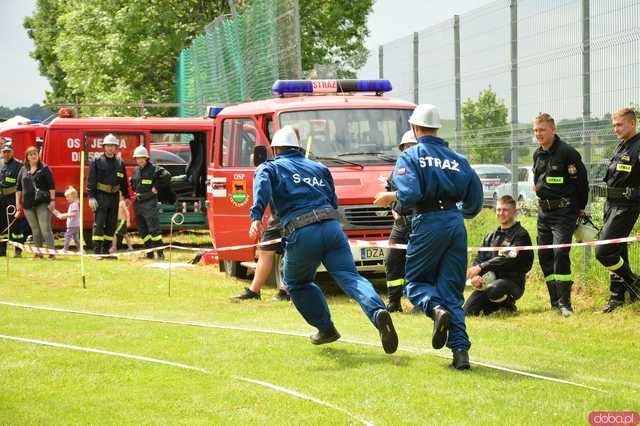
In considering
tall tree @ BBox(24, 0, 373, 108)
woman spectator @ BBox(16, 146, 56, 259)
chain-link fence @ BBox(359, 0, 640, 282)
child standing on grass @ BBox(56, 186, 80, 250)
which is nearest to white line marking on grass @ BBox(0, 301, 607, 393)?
chain-link fence @ BBox(359, 0, 640, 282)

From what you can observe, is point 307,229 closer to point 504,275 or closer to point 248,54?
point 504,275

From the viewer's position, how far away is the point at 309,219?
8.61 metres

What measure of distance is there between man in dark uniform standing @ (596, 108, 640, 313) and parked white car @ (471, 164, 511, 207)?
10.2ft

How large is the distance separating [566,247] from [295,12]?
8.66 meters

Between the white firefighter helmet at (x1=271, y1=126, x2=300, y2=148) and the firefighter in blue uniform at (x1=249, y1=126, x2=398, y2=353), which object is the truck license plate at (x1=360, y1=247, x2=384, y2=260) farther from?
the white firefighter helmet at (x1=271, y1=126, x2=300, y2=148)

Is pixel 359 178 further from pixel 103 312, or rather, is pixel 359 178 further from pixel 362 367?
pixel 362 367

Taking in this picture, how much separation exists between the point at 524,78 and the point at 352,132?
2198 millimetres

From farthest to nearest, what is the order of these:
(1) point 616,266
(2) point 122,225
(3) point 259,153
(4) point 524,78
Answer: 1. (2) point 122,225
2. (4) point 524,78
3. (3) point 259,153
4. (1) point 616,266

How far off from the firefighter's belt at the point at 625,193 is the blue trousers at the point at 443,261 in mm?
3217

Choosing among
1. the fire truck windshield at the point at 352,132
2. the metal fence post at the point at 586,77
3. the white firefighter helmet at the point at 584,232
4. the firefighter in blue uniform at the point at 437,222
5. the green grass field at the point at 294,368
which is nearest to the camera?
the green grass field at the point at 294,368

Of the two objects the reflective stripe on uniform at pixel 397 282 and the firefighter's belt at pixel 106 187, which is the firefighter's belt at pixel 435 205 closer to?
the reflective stripe on uniform at pixel 397 282

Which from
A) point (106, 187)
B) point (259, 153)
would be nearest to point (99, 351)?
point (259, 153)

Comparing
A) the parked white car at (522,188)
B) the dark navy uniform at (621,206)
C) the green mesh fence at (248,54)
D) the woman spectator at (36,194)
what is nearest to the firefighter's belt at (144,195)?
the woman spectator at (36,194)

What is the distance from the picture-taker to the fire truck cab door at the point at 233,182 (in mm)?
13914
